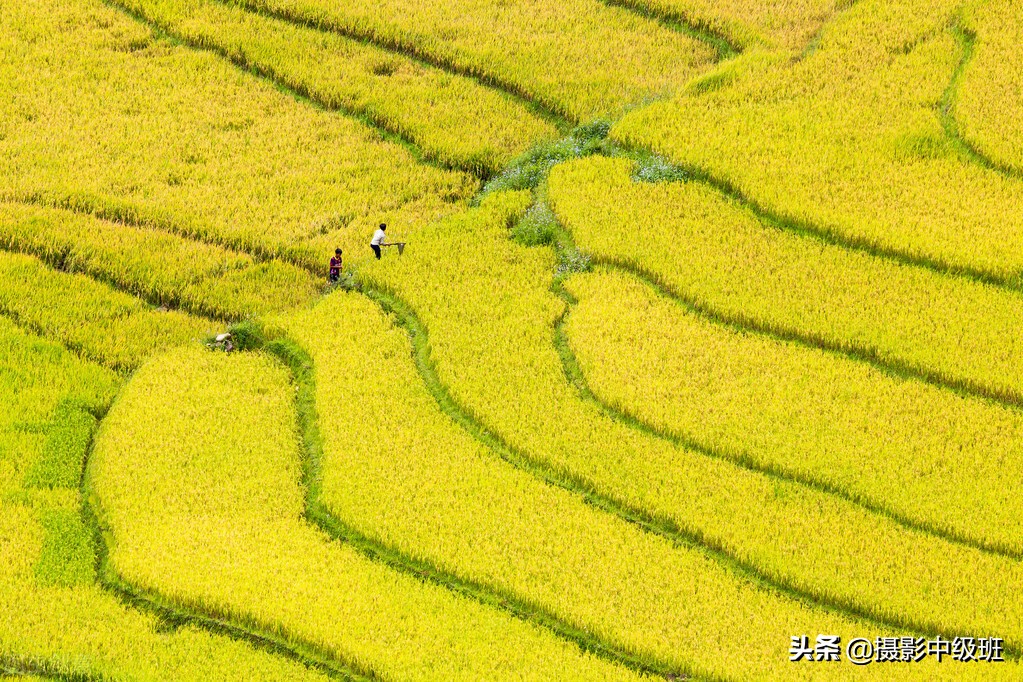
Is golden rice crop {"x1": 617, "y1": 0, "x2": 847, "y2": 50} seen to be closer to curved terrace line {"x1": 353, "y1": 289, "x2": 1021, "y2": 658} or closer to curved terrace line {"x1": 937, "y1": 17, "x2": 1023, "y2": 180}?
curved terrace line {"x1": 937, "y1": 17, "x2": 1023, "y2": 180}

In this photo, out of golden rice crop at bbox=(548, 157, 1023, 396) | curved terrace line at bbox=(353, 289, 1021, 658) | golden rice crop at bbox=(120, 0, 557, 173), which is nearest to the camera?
curved terrace line at bbox=(353, 289, 1021, 658)

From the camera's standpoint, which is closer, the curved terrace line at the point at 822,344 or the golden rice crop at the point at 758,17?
the curved terrace line at the point at 822,344

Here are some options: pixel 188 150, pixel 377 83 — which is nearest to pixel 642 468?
pixel 188 150

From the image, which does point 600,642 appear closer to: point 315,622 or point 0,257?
point 315,622

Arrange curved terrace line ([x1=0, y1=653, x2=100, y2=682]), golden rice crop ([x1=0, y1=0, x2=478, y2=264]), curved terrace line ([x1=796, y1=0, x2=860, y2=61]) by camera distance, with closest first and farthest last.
Answer: curved terrace line ([x1=0, y1=653, x2=100, y2=682]) → golden rice crop ([x1=0, y1=0, x2=478, y2=264]) → curved terrace line ([x1=796, y1=0, x2=860, y2=61])

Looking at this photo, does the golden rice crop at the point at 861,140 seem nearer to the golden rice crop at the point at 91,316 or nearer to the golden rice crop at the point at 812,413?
the golden rice crop at the point at 812,413

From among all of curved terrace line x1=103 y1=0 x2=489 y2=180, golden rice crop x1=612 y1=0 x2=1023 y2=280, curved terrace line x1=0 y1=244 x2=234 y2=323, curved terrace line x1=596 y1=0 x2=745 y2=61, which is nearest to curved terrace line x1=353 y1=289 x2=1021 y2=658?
curved terrace line x1=0 y1=244 x2=234 y2=323

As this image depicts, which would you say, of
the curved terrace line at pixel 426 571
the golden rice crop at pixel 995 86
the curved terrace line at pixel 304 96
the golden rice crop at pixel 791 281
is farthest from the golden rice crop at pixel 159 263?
the golden rice crop at pixel 995 86

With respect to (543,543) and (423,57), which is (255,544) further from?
(423,57)
